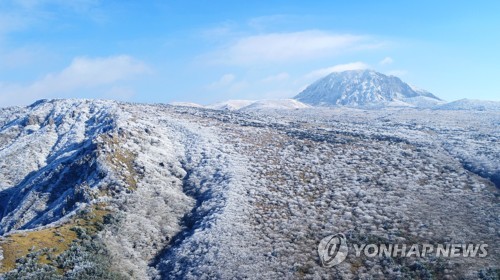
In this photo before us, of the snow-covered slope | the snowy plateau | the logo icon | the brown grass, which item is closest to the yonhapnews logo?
the logo icon

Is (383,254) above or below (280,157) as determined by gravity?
below

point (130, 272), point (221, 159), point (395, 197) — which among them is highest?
point (221, 159)

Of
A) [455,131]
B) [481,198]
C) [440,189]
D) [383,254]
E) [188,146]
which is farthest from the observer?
[455,131]

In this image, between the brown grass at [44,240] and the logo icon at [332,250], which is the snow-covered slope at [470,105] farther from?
the brown grass at [44,240]

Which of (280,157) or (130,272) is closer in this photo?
(130,272)

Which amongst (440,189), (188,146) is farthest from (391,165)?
(188,146)

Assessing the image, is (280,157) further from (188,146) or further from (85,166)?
(85,166)

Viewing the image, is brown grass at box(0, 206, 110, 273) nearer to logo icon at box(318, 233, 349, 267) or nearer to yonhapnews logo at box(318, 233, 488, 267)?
logo icon at box(318, 233, 349, 267)
